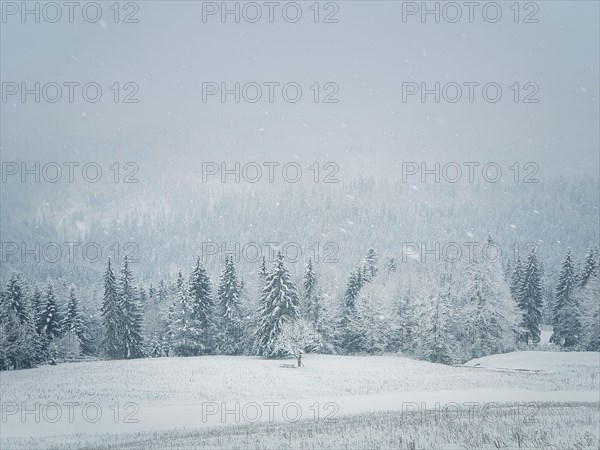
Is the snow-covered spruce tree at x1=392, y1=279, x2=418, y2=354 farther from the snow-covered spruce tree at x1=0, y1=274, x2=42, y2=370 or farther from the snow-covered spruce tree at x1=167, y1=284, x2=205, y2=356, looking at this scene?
the snow-covered spruce tree at x1=0, y1=274, x2=42, y2=370

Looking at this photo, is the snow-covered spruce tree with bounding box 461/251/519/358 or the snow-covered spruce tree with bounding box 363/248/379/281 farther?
the snow-covered spruce tree with bounding box 363/248/379/281

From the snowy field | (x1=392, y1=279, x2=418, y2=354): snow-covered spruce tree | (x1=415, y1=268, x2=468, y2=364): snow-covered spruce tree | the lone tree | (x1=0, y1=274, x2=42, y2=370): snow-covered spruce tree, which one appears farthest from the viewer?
(x1=392, y1=279, x2=418, y2=354): snow-covered spruce tree

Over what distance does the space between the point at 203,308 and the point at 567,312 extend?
45.8m

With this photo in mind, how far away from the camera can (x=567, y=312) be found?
55.5 meters

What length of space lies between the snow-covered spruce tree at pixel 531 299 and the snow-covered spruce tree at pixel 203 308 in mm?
41608

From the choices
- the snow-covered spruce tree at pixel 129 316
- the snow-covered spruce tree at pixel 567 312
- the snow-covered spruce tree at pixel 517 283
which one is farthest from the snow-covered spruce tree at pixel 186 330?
the snow-covered spruce tree at pixel 567 312

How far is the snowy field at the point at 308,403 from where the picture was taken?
13.9m

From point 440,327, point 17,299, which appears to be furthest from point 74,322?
point 440,327

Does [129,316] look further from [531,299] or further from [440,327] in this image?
[531,299]

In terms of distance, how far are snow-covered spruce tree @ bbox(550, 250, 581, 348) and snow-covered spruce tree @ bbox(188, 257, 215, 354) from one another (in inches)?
1740

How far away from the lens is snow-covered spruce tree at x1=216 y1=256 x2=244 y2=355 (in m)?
60.2

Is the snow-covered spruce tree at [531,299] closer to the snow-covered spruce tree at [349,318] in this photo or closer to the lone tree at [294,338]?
the snow-covered spruce tree at [349,318]

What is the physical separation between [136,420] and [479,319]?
3718 cm

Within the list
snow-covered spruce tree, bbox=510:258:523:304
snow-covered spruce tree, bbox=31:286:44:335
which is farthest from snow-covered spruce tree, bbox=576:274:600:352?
snow-covered spruce tree, bbox=31:286:44:335
